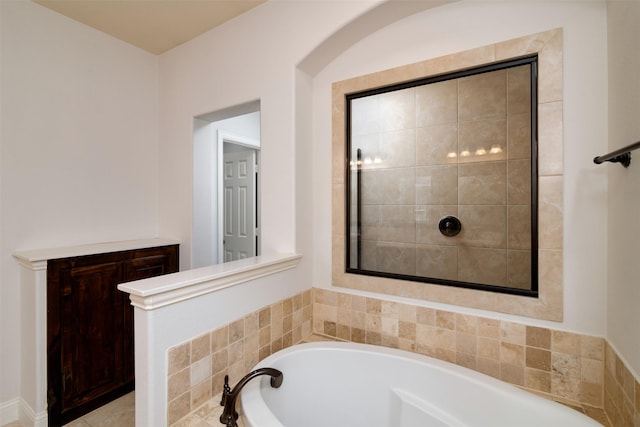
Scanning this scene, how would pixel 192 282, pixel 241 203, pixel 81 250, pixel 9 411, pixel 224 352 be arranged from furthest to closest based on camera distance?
1. pixel 241 203
2. pixel 81 250
3. pixel 9 411
4. pixel 224 352
5. pixel 192 282

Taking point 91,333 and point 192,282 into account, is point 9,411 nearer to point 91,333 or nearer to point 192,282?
point 91,333

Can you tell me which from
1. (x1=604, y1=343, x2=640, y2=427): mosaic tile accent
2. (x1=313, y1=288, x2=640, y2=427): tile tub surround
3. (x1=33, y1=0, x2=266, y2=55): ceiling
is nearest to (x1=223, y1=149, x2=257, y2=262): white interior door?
(x1=33, y1=0, x2=266, y2=55): ceiling

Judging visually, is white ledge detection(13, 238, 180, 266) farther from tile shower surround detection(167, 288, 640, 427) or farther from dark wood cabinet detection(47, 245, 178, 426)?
tile shower surround detection(167, 288, 640, 427)

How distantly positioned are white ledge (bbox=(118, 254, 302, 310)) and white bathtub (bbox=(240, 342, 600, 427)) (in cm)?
43

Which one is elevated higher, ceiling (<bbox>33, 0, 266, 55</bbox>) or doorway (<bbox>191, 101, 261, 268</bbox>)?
ceiling (<bbox>33, 0, 266, 55</bbox>)

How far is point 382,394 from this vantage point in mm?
1402

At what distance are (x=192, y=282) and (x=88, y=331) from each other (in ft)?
4.29

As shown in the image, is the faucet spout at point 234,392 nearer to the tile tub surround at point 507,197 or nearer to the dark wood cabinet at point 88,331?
the tile tub surround at point 507,197

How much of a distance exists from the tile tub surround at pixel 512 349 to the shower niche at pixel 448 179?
0.18 meters

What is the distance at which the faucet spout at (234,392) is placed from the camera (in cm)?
105

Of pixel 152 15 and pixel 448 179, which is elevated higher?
pixel 152 15

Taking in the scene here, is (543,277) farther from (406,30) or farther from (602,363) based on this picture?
(406,30)

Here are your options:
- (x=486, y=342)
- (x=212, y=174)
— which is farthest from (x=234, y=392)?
(x=212, y=174)

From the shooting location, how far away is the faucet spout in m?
1.05
